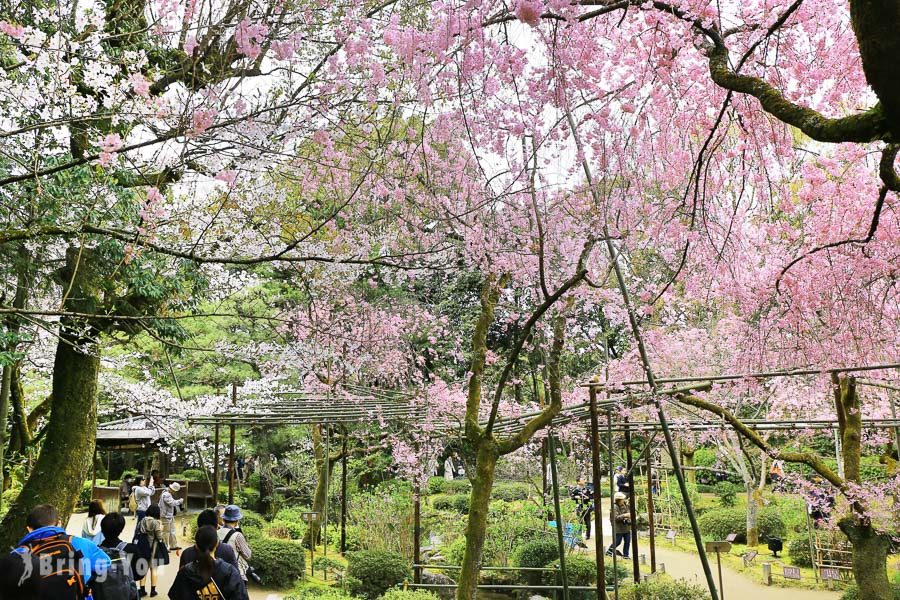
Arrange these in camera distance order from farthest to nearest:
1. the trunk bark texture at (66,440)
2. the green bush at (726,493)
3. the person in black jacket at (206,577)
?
the green bush at (726,493), the trunk bark texture at (66,440), the person in black jacket at (206,577)

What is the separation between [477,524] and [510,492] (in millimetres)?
11484

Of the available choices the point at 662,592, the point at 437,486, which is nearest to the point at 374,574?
the point at 662,592

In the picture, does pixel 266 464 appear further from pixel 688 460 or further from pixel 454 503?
pixel 688 460

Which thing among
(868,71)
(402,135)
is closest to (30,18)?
(402,135)

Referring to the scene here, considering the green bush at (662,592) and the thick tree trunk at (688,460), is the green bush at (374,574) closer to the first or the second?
the green bush at (662,592)

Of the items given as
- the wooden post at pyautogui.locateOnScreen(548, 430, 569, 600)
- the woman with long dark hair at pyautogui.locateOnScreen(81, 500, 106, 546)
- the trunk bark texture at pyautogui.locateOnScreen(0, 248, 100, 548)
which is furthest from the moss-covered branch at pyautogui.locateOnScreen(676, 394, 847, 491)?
the trunk bark texture at pyautogui.locateOnScreen(0, 248, 100, 548)

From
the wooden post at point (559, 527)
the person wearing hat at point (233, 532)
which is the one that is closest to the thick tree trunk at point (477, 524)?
the wooden post at point (559, 527)

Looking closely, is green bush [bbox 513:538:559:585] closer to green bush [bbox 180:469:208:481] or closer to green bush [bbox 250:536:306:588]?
green bush [bbox 250:536:306:588]

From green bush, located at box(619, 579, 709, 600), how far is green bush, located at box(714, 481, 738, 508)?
28.9ft

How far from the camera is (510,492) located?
16.6 m

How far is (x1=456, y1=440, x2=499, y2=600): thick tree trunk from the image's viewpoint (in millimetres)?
5484

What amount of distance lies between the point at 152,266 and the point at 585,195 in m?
4.01

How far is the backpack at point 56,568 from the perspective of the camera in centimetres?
295

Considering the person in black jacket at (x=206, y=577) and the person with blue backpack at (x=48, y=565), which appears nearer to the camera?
the person with blue backpack at (x=48, y=565)
